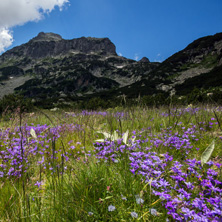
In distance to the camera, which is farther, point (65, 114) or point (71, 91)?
point (71, 91)

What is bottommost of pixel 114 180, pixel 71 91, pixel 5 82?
pixel 114 180

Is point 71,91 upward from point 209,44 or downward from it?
downward

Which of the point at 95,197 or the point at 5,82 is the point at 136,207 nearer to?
the point at 95,197

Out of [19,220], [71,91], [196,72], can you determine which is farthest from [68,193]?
[71,91]

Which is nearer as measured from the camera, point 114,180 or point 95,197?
point 95,197

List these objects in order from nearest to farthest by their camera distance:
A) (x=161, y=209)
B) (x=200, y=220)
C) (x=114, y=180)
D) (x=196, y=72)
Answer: (x=200, y=220) < (x=161, y=209) < (x=114, y=180) < (x=196, y=72)

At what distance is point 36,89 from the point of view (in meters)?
180

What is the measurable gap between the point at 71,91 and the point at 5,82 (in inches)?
3688

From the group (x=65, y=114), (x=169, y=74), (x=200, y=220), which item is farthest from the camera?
(x=169, y=74)

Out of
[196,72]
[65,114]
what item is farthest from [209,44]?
[65,114]

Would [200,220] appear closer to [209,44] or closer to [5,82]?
[209,44]

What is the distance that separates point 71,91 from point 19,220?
19267 cm

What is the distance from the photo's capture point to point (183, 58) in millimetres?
142750

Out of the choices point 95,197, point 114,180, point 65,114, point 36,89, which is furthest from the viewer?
point 36,89
